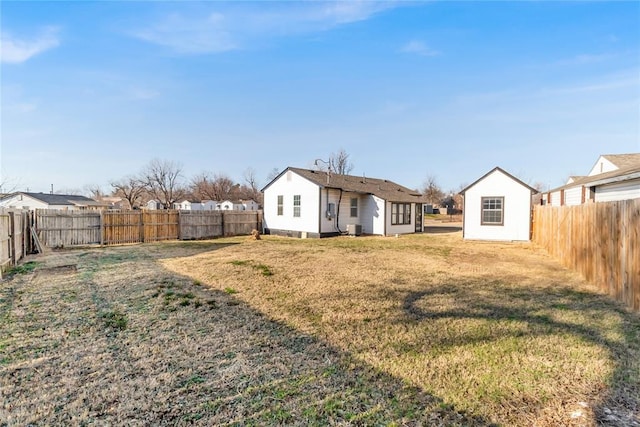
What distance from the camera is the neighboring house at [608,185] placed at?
34.9ft

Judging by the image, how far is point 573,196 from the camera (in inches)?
704

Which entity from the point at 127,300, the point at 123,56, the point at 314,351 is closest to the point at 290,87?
the point at 123,56

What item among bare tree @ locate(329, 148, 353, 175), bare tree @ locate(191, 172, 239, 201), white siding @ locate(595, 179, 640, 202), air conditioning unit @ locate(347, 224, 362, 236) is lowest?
air conditioning unit @ locate(347, 224, 362, 236)

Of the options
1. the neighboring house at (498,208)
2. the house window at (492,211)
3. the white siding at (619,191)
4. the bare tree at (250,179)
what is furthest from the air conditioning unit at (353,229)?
the bare tree at (250,179)

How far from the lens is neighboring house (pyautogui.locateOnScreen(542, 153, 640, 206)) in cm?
1063

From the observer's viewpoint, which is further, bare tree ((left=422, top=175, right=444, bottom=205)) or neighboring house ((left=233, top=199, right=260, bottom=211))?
bare tree ((left=422, top=175, right=444, bottom=205))

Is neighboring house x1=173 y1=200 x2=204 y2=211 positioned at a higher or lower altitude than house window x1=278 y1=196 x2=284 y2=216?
higher

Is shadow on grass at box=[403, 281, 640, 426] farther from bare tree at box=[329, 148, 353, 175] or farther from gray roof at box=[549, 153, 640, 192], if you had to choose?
bare tree at box=[329, 148, 353, 175]

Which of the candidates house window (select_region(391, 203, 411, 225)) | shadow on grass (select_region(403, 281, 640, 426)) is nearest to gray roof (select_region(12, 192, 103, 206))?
house window (select_region(391, 203, 411, 225))

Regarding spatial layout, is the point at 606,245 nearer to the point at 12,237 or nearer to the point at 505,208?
the point at 505,208

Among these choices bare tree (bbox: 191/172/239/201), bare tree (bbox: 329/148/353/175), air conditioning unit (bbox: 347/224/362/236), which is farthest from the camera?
bare tree (bbox: 191/172/239/201)

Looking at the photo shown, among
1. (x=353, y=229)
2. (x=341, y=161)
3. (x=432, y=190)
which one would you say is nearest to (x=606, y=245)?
(x=353, y=229)

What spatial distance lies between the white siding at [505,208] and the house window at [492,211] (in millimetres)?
155

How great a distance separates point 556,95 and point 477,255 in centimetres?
824
